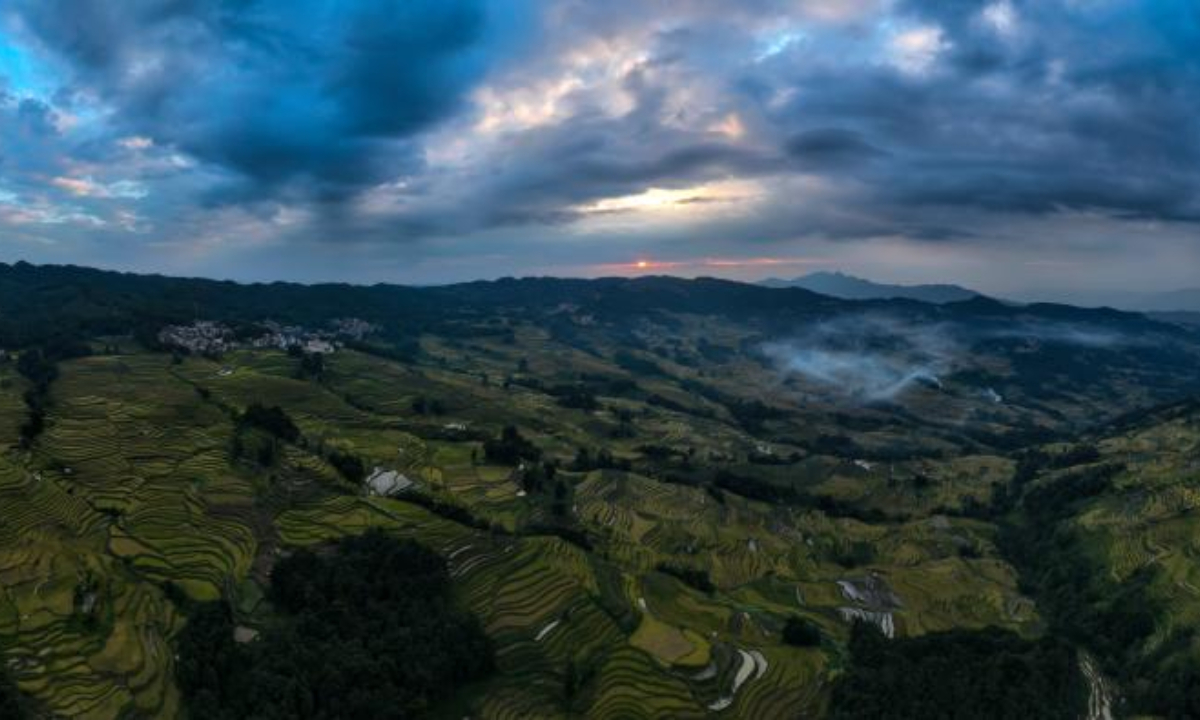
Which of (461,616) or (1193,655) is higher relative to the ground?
(461,616)

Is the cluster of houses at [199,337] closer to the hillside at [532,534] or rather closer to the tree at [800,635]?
the hillside at [532,534]

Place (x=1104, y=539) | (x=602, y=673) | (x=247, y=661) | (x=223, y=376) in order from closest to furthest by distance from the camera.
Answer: (x=247, y=661) → (x=602, y=673) → (x=1104, y=539) → (x=223, y=376)

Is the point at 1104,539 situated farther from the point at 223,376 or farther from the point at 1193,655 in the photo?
the point at 223,376

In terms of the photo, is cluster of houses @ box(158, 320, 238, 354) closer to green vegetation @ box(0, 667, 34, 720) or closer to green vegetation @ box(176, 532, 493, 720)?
green vegetation @ box(176, 532, 493, 720)

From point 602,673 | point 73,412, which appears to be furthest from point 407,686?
point 73,412

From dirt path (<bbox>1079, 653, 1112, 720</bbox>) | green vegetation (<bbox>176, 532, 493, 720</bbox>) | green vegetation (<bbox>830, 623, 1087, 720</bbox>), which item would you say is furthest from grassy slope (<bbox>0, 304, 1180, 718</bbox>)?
dirt path (<bbox>1079, 653, 1112, 720</bbox>)

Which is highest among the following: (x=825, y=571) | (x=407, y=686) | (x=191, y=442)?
(x=191, y=442)

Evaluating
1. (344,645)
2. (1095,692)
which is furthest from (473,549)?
(1095,692)

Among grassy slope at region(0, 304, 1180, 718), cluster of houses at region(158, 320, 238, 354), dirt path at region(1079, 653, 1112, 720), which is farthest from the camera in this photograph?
cluster of houses at region(158, 320, 238, 354)

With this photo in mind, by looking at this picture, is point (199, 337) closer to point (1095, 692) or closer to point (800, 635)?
point (800, 635)
